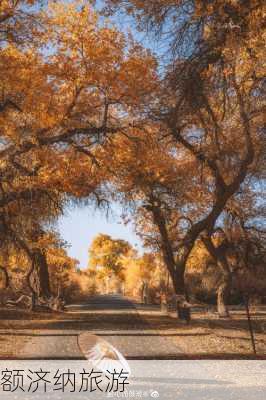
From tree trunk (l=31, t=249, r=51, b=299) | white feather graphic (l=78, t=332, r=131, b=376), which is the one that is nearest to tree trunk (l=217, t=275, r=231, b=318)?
tree trunk (l=31, t=249, r=51, b=299)

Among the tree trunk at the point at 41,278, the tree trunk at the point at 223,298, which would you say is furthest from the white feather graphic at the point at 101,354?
the tree trunk at the point at 41,278

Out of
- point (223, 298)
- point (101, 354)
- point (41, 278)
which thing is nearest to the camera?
point (101, 354)

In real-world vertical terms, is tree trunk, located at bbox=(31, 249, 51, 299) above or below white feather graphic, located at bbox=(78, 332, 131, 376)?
above

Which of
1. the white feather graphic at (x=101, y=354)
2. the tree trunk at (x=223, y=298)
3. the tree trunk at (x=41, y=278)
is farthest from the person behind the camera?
the tree trunk at (x=41, y=278)

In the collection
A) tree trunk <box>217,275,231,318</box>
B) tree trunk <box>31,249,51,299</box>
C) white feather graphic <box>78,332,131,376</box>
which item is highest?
tree trunk <box>31,249,51,299</box>

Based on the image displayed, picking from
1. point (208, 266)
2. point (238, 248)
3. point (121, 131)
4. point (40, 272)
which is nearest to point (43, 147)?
point (121, 131)

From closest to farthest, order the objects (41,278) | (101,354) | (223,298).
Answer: (101,354) → (223,298) → (41,278)

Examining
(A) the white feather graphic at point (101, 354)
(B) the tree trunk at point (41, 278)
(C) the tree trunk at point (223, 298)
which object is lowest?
(A) the white feather graphic at point (101, 354)

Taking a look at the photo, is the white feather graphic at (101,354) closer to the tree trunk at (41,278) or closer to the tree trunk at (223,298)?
the tree trunk at (223,298)

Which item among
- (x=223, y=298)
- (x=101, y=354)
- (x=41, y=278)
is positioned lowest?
(x=101, y=354)

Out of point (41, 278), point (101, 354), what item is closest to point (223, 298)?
point (41, 278)

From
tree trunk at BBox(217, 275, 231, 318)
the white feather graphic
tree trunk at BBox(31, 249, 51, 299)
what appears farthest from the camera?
tree trunk at BBox(31, 249, 51, 299)

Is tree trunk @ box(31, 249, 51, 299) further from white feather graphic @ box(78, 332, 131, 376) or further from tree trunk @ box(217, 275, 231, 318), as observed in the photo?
white feather graphic @ box(78, 332, 131, 376)

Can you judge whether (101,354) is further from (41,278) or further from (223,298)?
(41,278)
